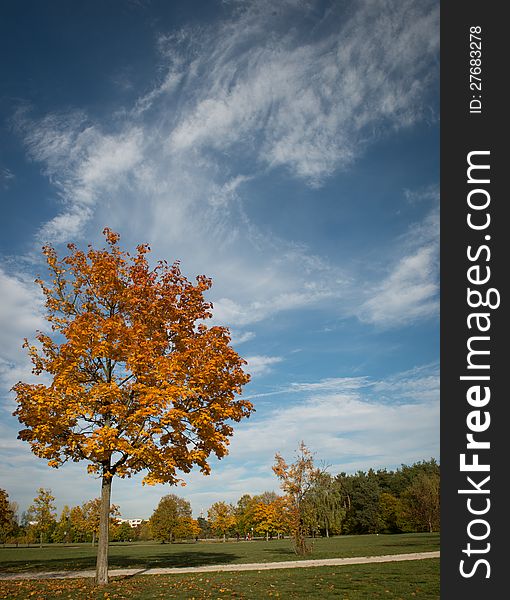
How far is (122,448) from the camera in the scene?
1262 cm

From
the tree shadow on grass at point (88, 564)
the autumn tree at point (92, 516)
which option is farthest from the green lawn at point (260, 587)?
the autumn tree at point (92, 516)

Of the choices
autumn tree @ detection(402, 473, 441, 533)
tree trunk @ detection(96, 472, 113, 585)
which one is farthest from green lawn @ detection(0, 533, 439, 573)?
tree trunk @ detection(96, 472, 113, 585)

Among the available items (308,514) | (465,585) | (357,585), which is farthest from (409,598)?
(308,514)

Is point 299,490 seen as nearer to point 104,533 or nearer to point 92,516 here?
point 104,533

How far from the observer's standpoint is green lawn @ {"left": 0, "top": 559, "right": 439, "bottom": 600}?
10727mm

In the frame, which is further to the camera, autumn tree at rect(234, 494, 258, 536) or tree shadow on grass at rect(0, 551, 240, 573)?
autumn tree at rect(234, 494, 258, 536)

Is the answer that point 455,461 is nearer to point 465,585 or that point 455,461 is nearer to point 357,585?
point 465,585

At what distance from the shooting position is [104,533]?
1434cm

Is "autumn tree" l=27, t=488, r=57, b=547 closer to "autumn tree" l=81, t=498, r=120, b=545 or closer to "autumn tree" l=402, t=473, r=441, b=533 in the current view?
"autumn tree" l=81, t=498, r=120, b=545

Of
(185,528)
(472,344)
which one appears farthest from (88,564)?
(185,528)

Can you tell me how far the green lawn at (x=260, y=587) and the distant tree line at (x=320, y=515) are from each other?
24830 millimetres

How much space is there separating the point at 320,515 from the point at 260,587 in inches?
1269

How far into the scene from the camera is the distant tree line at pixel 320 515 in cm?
Answer: 4425

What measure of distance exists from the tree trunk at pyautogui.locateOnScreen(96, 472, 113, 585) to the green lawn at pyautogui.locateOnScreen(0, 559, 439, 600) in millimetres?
414
